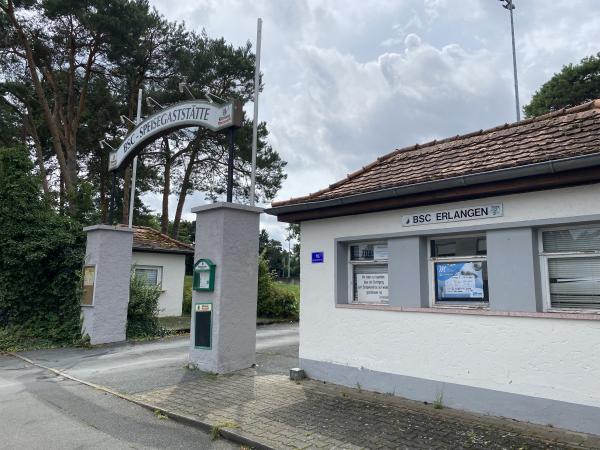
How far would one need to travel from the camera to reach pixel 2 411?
678cm

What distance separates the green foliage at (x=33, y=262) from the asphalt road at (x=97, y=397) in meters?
1.68

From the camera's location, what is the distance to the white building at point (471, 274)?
5.68 meters

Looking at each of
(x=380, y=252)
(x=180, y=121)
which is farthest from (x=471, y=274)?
(x=180, y=121)

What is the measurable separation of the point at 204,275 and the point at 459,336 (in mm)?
5105

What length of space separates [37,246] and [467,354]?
39.8 ft

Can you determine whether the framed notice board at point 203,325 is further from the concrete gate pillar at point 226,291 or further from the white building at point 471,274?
the white building at point 471,274

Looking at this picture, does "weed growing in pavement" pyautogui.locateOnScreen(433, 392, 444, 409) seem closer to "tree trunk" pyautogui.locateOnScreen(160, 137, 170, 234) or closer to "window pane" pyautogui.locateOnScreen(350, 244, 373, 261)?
"window pane" pyautogui.locateOnScreen(350, 244, 373, 261)

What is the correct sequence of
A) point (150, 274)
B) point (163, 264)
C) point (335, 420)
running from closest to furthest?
point (335, 420)
point (150, 274)
point (163, 264)

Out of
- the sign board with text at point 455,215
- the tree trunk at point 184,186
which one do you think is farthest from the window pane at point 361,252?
the tree trunk at point 184,186

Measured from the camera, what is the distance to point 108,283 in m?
13.1

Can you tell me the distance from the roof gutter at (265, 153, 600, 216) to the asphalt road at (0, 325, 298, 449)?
12.1ft

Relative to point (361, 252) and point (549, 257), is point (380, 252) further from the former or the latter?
point (549, 257)

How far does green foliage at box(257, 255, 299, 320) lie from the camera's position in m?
20.8

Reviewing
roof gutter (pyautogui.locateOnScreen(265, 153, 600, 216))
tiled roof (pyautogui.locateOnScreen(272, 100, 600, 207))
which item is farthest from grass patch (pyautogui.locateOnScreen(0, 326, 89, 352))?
roof gutter (pyautogui.locateOnScreen(265, 153, 600, 216))
